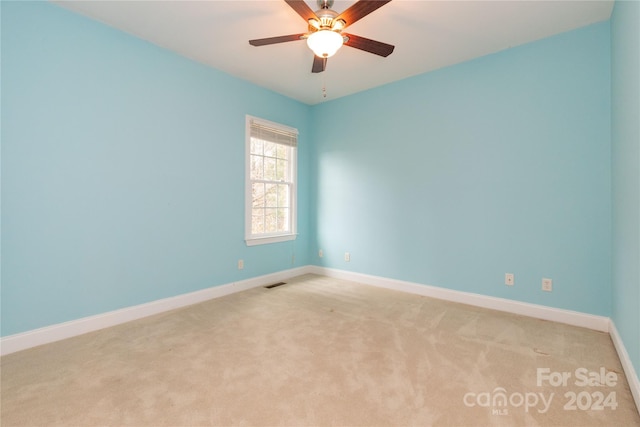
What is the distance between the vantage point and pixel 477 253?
10.4 ft

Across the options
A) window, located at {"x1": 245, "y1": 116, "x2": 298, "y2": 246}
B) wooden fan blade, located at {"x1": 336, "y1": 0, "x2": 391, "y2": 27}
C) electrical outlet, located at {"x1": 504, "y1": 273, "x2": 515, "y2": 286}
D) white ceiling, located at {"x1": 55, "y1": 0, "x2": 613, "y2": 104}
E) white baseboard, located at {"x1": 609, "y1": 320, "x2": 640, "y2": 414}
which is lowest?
white baseboard, located at {"x1": 609, "y1": 320, "x2": 640, "y2": 414}

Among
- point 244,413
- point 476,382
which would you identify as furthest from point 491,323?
point 244,413

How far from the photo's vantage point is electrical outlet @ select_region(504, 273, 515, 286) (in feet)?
9.71

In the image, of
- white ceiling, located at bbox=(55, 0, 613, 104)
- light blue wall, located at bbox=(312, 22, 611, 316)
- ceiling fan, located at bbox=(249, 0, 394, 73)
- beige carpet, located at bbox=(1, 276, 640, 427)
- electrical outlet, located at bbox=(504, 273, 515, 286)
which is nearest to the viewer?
beige carpet, located at bbox=(1, 276, 640, 427)

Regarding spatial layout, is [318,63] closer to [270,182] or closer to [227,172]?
[227,172]

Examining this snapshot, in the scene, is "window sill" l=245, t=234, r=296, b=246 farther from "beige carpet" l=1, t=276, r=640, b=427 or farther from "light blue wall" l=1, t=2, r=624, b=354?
"beige carpet" l=1, t=276, r=640, b=427

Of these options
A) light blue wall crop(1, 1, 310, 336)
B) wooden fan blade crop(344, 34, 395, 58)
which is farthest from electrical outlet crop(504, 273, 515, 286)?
light blue wall crop(1, 1, 310, 336)

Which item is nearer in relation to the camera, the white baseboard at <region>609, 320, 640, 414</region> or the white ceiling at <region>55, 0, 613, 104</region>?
the white baseboard at <region>609, 320, 640, 414</region>

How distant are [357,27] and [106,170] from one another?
8.45 ft

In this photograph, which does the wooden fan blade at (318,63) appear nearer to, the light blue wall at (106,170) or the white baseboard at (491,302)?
the light blue wall at (106,170)

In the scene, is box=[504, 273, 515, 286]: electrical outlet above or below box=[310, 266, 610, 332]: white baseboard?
above

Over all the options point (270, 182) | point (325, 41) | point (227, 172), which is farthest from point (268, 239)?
point (325, 41)

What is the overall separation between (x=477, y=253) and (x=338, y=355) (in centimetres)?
199

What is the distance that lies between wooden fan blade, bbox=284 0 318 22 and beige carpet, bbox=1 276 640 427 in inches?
92.4
